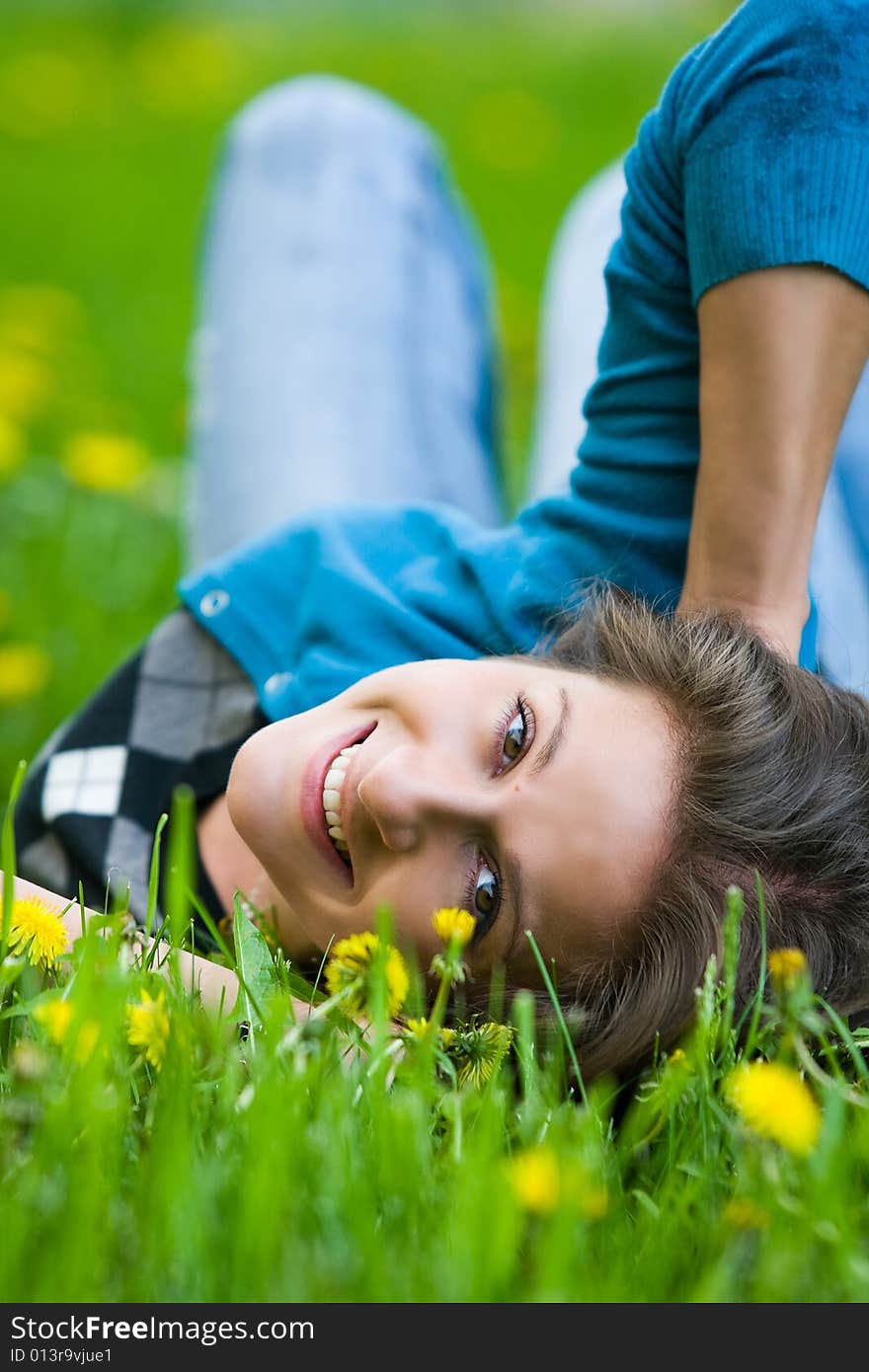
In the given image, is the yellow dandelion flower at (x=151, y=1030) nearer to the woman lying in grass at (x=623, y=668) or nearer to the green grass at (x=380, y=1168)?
the green grass at (x=380, y=1168)

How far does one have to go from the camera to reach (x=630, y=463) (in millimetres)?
1750

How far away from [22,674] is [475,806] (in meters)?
1.25

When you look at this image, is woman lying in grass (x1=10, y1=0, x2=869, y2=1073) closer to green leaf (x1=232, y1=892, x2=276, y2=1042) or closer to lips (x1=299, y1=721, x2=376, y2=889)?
lips (x1=299, y1=721, x2=376, y2=889)

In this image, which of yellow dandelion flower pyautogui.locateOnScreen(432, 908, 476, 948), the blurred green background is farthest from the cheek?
the blurred green background

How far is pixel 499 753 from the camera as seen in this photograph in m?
1.41

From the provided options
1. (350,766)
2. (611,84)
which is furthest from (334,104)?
(611,84)

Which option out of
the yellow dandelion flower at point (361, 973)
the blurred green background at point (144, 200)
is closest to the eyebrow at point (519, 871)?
the yellow dandelion flower at point (361, 973)

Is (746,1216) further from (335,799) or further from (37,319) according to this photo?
(37,319)

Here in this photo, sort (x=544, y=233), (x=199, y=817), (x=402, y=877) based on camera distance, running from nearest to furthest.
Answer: (x=402, y=877)
(x=199, y=817)
(x=544, y=233)

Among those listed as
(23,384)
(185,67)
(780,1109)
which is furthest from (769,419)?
(185,67)

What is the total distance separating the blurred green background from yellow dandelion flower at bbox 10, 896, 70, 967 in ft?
3.54

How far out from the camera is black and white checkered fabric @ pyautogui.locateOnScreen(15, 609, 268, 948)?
1.81 meters
